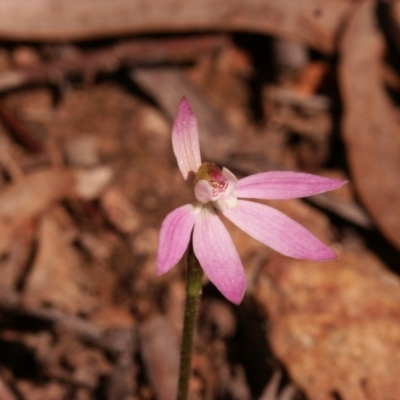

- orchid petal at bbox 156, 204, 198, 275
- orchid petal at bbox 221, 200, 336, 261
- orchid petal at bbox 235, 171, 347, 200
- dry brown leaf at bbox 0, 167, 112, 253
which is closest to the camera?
orchid petal at bbox 156, 204, 198, 275

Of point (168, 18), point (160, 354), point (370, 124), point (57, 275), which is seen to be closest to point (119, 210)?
point (57, 275)

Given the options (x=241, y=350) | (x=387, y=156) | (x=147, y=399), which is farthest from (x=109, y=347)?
(x=387, y=156)

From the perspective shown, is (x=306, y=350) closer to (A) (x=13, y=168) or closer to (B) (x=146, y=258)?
(B) (x=146, y=258)

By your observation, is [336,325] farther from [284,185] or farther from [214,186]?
[214,186]

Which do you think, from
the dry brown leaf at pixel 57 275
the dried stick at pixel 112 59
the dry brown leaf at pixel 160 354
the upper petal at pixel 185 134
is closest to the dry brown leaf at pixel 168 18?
the dried stick at pixel 112 59

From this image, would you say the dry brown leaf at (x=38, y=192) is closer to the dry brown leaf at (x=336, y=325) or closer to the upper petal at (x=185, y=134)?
the dry brown leaf at (x=336, y=325)

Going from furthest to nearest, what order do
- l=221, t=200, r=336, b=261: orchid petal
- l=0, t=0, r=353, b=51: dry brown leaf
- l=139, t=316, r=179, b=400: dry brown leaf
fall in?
l=0, t=0, r=353, b=51: dry brown leaf → l=139, t=316, r=179, b=400: dry brown leaf → l=221, t=200, r=336, b=261: orchid petal

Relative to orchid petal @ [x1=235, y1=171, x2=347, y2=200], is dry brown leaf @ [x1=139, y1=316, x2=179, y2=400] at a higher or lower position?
lower

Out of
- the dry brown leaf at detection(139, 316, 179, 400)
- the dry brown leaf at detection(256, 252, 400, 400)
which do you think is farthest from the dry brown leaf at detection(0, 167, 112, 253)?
the dry brown leaf at detection(256, 252, 400, 400)

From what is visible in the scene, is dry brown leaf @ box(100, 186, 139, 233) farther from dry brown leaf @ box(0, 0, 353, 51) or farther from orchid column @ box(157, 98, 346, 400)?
orchid column @ box(157, 98, 346, 400)
